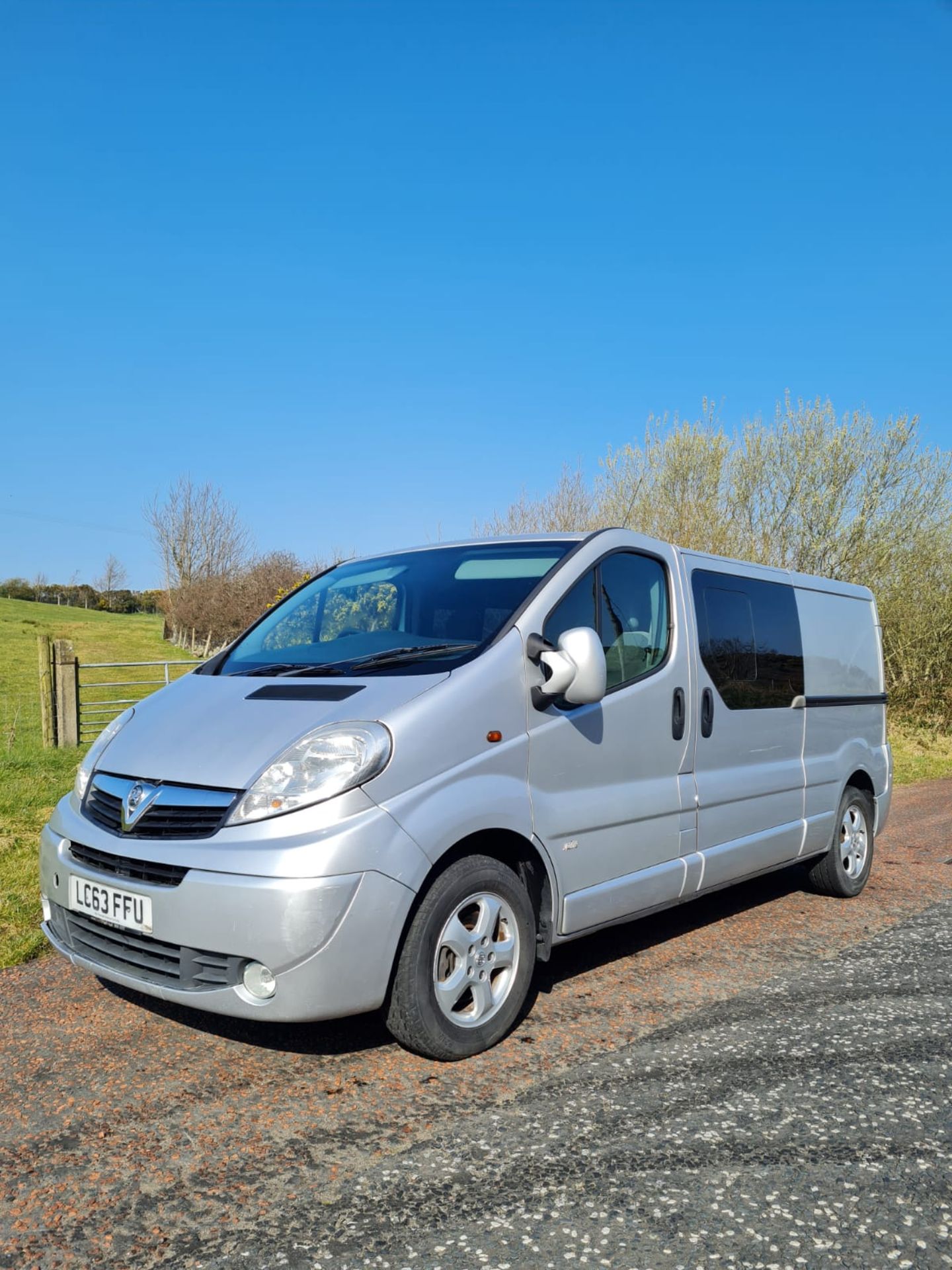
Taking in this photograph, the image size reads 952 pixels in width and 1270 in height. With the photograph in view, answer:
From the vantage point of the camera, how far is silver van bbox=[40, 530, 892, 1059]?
3.28 metres

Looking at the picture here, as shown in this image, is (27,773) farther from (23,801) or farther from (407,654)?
(407,654)

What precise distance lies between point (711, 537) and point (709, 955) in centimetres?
1552

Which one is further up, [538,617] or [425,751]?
[538,617]

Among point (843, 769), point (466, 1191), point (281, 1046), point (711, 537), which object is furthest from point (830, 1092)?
point (711, 537)

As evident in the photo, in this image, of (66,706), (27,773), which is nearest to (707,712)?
(27,773)

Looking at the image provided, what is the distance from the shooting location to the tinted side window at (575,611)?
165 inches

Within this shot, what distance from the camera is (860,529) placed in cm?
2006

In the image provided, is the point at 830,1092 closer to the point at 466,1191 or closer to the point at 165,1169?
the point at 466,1191

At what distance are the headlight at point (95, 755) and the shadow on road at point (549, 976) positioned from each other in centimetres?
87

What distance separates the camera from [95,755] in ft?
13.5

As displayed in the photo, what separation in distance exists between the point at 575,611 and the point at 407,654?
77cm

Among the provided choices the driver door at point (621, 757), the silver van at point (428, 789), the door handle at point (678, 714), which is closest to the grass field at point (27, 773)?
the silver van at point (428, 789)

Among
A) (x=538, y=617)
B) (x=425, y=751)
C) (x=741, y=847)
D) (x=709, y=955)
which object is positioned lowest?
(x=709, y=955)

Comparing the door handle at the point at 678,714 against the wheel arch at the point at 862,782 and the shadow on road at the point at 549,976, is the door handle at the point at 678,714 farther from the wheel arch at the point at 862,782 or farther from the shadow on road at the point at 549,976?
the wheel arch at the point at 862,782
